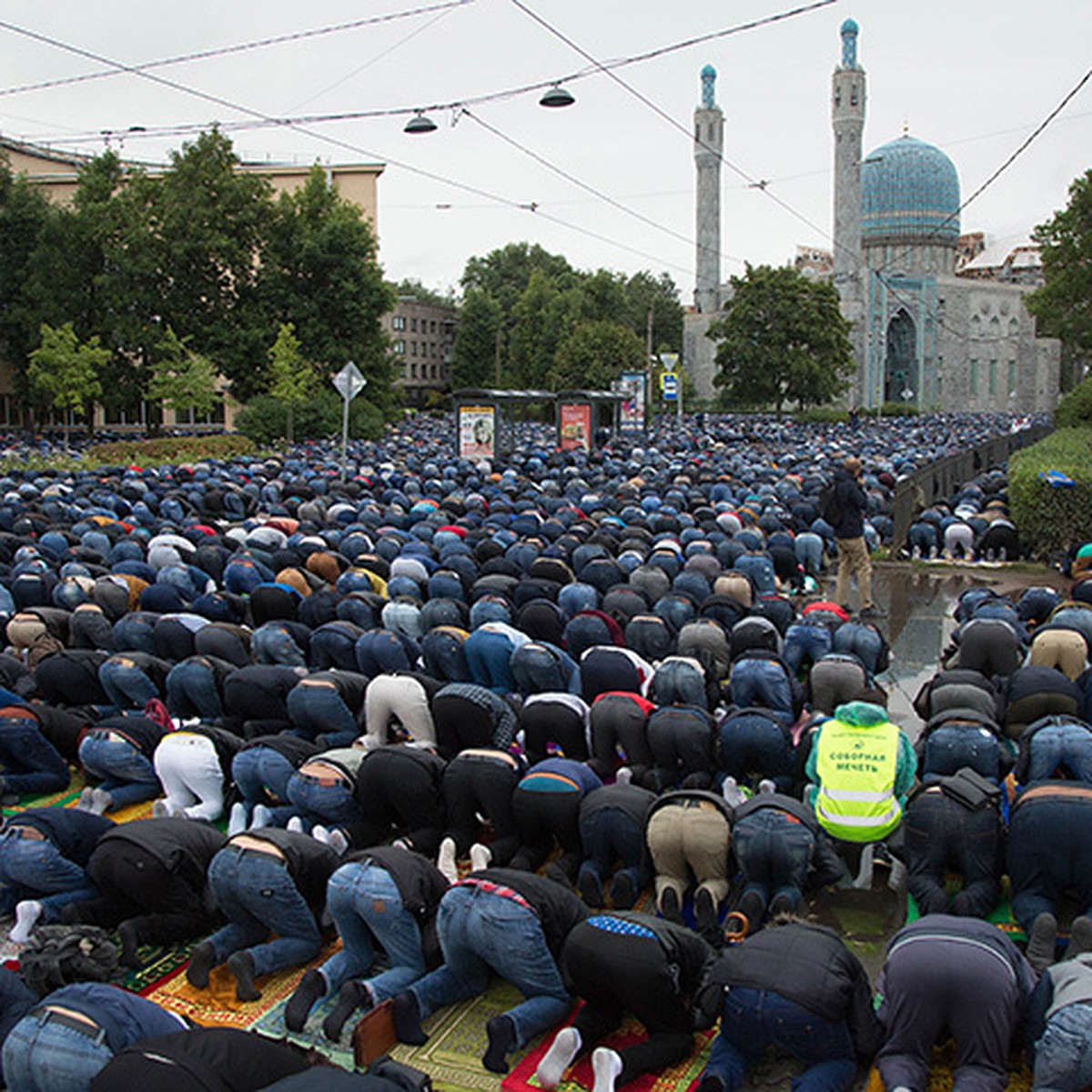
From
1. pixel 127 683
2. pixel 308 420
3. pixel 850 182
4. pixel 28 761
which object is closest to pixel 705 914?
pixel 28 761

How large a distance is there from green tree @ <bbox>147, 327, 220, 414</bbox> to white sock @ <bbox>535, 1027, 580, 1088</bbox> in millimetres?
42209

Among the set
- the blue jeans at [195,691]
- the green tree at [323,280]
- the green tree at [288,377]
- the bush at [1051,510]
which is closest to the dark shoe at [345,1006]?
the blue jeans at [195,691]

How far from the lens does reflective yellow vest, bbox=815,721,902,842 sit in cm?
656

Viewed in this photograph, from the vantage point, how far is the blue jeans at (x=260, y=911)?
5.71 meters

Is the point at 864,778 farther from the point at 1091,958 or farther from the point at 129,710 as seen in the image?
the point at 129,710

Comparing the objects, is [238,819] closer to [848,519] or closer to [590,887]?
[590,887]

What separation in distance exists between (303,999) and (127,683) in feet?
15.8

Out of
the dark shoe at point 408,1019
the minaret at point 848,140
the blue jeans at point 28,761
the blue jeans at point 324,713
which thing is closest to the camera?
the dark shoe at point 408,1019

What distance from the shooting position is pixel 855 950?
20.0 feet

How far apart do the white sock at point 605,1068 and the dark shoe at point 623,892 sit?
1.41 m

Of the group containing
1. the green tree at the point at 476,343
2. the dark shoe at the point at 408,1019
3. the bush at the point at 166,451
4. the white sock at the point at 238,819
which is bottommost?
the dark shoe at the point at 408,1019

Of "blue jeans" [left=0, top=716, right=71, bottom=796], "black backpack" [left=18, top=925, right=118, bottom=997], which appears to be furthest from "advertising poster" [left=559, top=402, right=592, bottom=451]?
"black backpack" [left=18, top=925, right=118, bottom=997]

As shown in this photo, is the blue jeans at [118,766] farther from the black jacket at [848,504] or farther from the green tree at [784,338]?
the green tree at [784,338]

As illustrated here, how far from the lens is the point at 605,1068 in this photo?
4734mm
